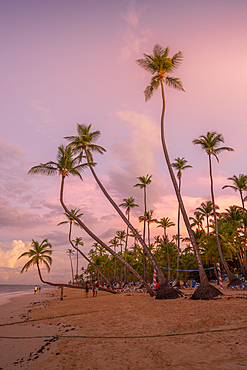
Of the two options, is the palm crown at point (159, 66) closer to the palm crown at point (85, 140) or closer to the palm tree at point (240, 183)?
the palm crown at point (85, 140)

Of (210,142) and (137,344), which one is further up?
(210,142)

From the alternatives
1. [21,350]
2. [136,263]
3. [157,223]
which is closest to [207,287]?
[21,350]

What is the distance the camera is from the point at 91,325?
30.9 ft

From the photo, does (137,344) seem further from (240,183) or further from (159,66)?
(240,183)

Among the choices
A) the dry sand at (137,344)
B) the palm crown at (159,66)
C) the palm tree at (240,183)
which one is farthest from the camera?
the palm tree at (240,183)

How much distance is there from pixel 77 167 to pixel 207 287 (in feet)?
51.2

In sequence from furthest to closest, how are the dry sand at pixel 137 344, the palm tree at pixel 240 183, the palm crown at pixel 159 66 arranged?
the palm tree at pixel 240 183, the palm crown at pixel 159 66, the dry sand at pixel 137 344

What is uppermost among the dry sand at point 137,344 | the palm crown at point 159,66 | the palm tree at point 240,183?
the palm crown at point 159,66

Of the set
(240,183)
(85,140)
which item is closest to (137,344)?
(85,140)

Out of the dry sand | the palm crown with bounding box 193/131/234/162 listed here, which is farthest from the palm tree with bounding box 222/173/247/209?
the dry sand

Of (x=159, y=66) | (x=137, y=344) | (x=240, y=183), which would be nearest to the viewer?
(x=137, y=344)

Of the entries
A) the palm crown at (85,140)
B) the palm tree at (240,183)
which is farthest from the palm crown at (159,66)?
the palm tree at (240,183)

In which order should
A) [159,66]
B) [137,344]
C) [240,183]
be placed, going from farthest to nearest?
[240,183] → [159,66] → [137,344]

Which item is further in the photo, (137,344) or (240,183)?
(240,183)
